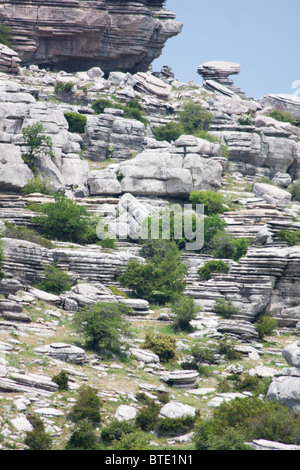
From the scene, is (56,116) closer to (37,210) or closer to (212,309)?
(37,210)

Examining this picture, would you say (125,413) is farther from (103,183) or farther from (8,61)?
(8,61)

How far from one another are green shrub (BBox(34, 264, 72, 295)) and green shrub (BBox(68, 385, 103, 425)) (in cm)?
1570

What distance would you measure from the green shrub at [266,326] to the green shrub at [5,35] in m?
63.1

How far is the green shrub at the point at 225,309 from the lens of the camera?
45094mm

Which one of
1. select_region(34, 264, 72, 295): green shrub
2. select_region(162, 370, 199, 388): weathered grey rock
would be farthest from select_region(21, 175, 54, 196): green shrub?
select_region(162, 370, 199, 388): weathered grey rock

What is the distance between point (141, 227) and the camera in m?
56.0

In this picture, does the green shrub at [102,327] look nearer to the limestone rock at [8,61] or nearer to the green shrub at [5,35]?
the limestone rock at [8,61]

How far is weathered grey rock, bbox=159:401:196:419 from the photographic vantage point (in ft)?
96.4

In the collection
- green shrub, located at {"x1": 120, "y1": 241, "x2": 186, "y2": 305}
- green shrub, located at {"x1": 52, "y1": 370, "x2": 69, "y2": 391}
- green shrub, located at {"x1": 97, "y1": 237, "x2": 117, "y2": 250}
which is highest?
green shrub, located at {"x1": 97, "y1": 237, "x2": 117, "y2": 250}

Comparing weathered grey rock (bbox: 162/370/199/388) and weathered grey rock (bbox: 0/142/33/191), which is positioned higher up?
weathered grey rock (bbox: 0/142/33/191)

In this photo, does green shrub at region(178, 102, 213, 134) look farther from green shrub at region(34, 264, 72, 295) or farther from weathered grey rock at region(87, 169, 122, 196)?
green shrub at region(34, 264, 72, 295)

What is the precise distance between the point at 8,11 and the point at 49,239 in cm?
5407

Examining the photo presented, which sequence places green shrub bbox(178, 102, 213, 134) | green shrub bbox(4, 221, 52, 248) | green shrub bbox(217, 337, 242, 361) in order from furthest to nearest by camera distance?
green shrub bbox(178, 102, 213, 134)
green shrub bbox(4, 221, 52, 248)
green shrub bbox(217, 337, 242, 361)

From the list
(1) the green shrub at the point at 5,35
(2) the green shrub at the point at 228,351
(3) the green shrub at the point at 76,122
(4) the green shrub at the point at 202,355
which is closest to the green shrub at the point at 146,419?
(4) the green shrub at the point at 202,355
